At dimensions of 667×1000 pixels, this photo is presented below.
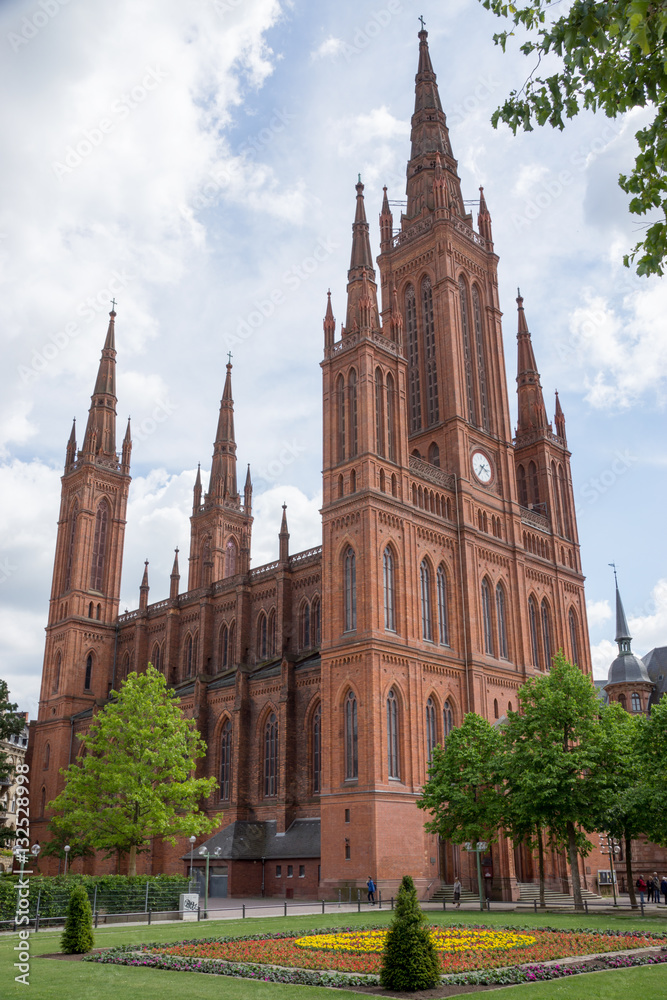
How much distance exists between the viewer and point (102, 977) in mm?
17547

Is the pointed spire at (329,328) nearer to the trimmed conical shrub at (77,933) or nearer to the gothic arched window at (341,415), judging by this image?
the gothic arched window at (341,415)

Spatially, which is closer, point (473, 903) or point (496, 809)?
point (496, 809)

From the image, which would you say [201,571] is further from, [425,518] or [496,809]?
[496,809]

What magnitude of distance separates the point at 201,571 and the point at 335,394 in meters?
41.1

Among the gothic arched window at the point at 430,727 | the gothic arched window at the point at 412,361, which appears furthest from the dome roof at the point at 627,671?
the gothic arched window at the point at 430,727

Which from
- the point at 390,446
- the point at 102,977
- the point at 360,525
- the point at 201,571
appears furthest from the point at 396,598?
the point at 201,571

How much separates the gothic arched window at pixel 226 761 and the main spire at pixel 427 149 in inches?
1609

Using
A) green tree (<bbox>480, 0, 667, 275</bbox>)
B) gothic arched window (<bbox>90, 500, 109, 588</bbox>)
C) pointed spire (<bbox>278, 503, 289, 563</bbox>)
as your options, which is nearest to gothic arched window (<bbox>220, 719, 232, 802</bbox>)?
pointed spire (<bbox>278, 503, 289, 563</bbox>)

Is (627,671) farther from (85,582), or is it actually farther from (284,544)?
(85,582)

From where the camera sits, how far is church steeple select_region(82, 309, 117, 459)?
85.9 metres

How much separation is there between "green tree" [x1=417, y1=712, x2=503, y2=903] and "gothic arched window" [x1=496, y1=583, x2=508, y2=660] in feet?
46.8

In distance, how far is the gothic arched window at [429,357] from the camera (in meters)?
61.1

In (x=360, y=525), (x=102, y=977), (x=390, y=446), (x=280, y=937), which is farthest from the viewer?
(x=390, y=446)

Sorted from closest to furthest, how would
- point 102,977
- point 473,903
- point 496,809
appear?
1. point 102,977
2. point 496,809
3. point 473,903
